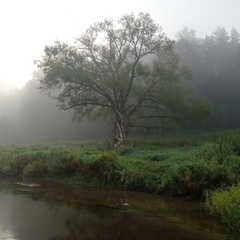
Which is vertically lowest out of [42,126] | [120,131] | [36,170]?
[36,170]

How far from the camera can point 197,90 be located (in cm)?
6191

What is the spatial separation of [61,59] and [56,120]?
4221 centimetres

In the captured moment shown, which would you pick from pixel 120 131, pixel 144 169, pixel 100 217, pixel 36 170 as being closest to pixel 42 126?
pixel 120 131

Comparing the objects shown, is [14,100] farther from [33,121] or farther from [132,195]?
[132,195]

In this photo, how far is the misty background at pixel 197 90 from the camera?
59.5 metres

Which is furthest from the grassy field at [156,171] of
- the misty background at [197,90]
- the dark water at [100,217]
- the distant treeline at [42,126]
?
the distant treeline at [42,126]

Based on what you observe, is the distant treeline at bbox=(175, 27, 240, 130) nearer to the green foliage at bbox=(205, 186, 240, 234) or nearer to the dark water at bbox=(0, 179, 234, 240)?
the dark water at bbox=(0, 179, 234, 240)

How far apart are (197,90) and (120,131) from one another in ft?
108

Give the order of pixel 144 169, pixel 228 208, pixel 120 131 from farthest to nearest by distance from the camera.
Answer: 1. pixel 120 131
2. pixel 144 169
3. pixel 228 208

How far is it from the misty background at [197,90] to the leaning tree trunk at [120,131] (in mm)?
22828

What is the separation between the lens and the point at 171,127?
121 feet

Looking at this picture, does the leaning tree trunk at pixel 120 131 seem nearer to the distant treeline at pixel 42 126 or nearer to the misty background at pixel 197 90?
the misty background at pixel 197 90

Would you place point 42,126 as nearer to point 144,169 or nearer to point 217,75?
point 217,75

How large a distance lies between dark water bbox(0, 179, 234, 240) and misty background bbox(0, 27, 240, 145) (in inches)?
1674
